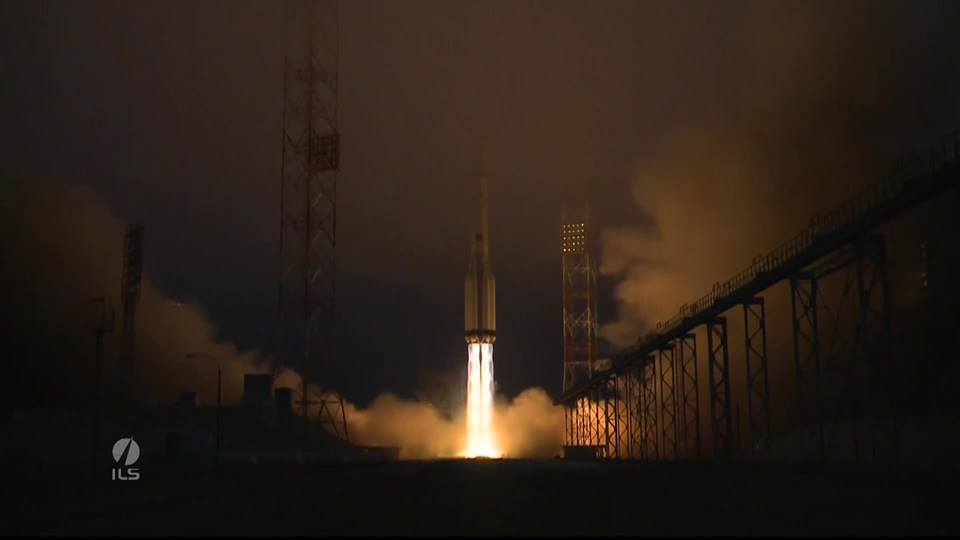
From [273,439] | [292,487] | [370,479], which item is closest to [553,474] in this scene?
[370,479]

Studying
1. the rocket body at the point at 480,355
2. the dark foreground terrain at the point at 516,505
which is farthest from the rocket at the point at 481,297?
the dark foreground terrain at the point at 516,505

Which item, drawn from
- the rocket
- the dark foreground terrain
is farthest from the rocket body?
the dark foreground terrain

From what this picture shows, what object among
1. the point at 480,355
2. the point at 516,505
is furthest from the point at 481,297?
the point at 516,505

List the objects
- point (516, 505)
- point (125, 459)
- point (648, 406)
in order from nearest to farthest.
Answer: point (516, 505) < point (125, 459) < point (648, 406)

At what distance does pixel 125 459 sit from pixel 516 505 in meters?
62.6

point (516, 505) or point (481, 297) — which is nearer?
point (516, 505)

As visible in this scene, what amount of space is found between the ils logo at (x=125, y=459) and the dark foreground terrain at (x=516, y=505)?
9.01 meters

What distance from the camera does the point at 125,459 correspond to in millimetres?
97812

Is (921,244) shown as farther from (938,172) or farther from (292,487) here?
(292,487)

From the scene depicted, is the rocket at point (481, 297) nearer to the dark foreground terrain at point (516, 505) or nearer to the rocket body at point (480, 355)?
the rocket body at point (480, 355)

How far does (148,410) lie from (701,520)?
130471 mm

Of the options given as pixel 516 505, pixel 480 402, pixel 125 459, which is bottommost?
pixel 516 505

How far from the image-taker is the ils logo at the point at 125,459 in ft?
250

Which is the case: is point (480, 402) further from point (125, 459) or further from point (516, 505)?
point (516, 505)
